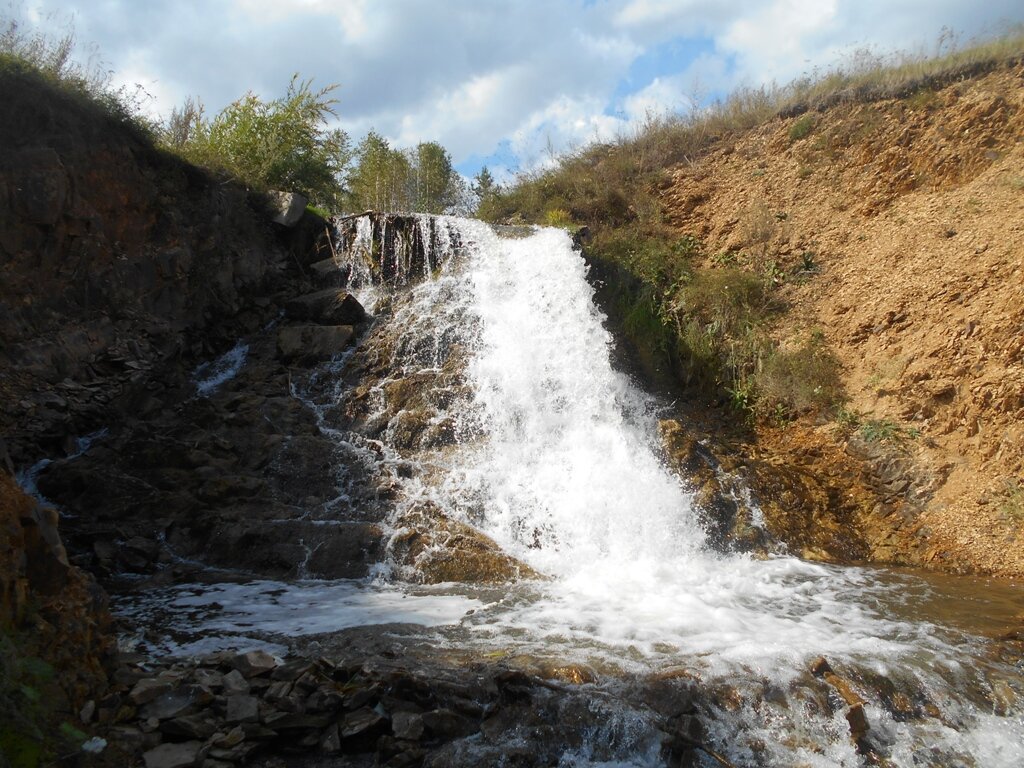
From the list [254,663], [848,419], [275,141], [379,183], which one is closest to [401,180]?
[379,183]

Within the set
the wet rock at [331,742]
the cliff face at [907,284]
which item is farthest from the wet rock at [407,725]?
the cliff face at [907,284]

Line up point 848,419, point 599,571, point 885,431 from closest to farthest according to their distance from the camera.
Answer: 1. point 599,571
2. point 885,431
3. point 848,419

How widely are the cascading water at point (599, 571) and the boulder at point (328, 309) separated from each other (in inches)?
25.2

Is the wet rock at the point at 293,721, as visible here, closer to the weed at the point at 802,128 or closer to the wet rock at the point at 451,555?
the wet rock at the point at 451,555

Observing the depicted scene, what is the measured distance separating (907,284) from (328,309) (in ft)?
28.0

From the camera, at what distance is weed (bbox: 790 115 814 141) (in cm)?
1395

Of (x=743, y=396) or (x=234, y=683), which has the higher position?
(x=743, y=396)

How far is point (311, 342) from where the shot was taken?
10555 millimetres

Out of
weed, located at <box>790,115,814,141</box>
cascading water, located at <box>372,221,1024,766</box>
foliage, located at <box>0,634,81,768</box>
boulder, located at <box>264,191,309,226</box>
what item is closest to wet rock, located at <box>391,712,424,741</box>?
cascading water, located at <box>372,221,1024,766</box>

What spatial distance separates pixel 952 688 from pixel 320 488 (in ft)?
19.9

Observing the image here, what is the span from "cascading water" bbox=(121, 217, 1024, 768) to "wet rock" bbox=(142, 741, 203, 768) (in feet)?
6.10

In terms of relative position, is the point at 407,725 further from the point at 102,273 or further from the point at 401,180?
the point at 401,180

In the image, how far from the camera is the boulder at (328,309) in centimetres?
1116

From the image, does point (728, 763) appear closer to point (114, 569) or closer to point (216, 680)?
point (216, 680)
